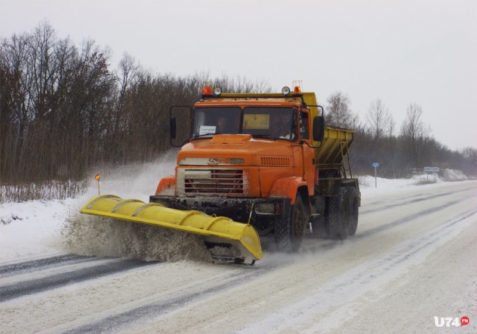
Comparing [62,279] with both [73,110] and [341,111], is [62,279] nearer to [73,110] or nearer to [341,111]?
[73,110]

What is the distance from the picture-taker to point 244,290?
6078mm

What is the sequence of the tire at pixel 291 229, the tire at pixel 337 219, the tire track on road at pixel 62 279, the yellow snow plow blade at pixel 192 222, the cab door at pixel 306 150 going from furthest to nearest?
the tire at pixel 337 219
the cab door at pixel 306 150
the tire at pixel 291 229
the yellow snow plow blade at pixel 192 222
the tire track on road at pixel 62 279

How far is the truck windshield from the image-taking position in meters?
8.99

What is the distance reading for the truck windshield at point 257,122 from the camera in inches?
354

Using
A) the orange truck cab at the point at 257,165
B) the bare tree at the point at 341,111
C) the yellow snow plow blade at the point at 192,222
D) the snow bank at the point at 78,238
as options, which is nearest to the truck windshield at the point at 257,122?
the orange truck cab at the point at 257,165

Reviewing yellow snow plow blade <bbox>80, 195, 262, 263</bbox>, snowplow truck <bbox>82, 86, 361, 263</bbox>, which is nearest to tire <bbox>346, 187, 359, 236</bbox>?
snowplow truck <bbox>82, 86, 361, 263</bbox>

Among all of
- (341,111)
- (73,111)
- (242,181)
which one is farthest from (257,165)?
(341,111)

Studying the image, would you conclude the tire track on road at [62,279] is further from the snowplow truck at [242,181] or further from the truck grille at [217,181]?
the truck grille at [217,181]

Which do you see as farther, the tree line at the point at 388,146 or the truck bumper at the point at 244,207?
the tree line at the point at 388,146

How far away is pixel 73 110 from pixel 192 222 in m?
20.5

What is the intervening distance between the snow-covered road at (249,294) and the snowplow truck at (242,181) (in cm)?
49

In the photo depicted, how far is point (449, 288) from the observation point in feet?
20.9

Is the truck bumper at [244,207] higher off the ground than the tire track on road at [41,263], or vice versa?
the truck bumper at [244,207]

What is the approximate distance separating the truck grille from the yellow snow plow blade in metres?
0.71
